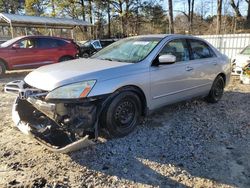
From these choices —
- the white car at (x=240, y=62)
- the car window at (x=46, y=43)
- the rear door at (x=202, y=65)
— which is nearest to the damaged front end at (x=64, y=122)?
the rear door at (x=202, y=65)

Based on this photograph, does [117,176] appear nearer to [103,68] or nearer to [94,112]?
[94,112]

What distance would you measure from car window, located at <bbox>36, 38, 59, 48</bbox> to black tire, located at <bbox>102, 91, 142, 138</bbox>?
8.41m

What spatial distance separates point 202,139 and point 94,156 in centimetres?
176

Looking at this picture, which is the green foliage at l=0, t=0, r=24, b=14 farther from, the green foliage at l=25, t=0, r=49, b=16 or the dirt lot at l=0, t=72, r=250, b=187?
the dirt lot at l=0, t=72, r=250, b=187

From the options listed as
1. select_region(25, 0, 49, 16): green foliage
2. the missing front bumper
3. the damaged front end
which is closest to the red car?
the missing front bumper

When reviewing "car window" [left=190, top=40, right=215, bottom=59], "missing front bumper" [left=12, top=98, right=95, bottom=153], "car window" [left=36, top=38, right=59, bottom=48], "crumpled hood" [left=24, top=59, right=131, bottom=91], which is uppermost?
"car window" [left=36, top=38, right=59, bottom=48]

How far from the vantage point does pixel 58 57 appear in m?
11.9

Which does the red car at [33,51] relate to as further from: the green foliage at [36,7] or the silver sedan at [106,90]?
the green foliage at [36,7]

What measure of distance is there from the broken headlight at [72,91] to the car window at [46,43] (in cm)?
866

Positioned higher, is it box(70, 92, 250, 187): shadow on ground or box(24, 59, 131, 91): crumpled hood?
box(24, 59, 131, 91): crumpled hood

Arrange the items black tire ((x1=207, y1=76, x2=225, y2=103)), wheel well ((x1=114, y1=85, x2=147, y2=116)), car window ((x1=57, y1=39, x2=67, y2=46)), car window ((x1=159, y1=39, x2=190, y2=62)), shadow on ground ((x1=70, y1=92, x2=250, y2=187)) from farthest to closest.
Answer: car window ((x1=57, y1=39, x2=67, y2=46)), black tire ((x1=207, y1=76, x2=225, y2=103)), car window ((x1=159, y1=39, x2=190, y2=62)), wheel well ((x1=114, y1=85, x2=147, y2=116)), shadow on ground ((x1=70, y1=92, x2=250, y2=187))

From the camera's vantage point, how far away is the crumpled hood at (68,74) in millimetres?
3519

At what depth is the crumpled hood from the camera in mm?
3519

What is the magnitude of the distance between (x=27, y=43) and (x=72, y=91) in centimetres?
857
